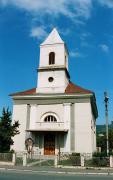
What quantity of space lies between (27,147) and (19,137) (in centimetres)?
196

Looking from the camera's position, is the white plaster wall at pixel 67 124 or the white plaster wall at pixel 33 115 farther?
the white plaster wall at pixel 33 115

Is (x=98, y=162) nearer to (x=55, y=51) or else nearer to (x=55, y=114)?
(x=55, y=114)

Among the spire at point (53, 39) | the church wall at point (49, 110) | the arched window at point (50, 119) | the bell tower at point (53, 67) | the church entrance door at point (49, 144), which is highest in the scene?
the spire at point (53, 39)

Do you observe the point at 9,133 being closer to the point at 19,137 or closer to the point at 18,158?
the point at 18,158

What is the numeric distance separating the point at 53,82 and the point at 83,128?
24.4 feet

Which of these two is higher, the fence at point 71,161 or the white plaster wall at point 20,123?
the white plaster wall at point 20,123

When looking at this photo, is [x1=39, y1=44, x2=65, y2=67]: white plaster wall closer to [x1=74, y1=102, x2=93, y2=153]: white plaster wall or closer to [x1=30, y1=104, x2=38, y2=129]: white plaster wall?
[x1=30, y1=104, x2=38, y2=129]: white plaster wall

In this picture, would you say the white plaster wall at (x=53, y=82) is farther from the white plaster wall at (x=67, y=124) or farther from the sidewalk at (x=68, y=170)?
the sidewalk at (x=68, y=170)

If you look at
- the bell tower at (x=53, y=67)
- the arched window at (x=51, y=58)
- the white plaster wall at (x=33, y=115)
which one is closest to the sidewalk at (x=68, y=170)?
the white plaster wall at (x=33, y=115)

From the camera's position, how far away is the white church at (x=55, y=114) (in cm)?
3509

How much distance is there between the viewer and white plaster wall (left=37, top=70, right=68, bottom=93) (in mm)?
38128

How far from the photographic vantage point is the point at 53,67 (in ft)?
128

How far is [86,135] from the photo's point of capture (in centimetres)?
3491

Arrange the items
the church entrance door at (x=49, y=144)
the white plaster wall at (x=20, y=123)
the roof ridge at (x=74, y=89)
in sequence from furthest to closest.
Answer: the roof ridge at (x=74, y=89), the white plaster wall at (x=20, y=123), the church entrance door at (x=49, y=144)
